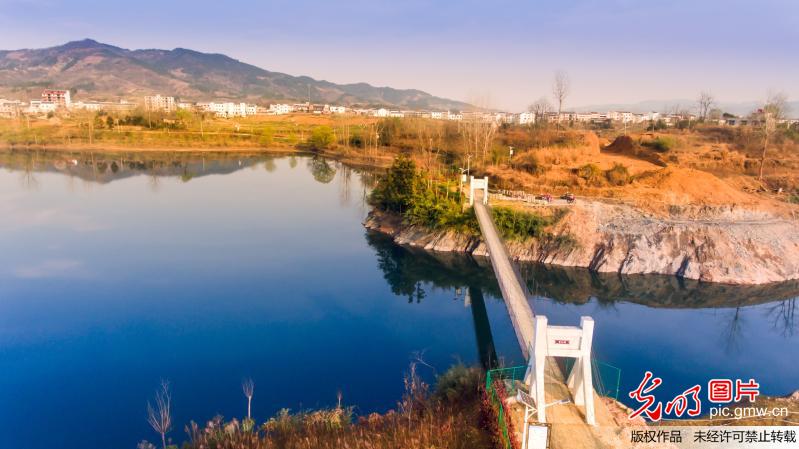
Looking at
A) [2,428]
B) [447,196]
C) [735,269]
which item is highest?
[447,196]

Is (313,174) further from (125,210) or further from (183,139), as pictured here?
(183,139)

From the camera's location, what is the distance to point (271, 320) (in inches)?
565

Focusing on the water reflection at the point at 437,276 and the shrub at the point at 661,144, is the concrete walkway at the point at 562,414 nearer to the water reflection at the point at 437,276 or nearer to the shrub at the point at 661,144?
the water reflection at the point at 437,276

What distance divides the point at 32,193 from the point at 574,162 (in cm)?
3204

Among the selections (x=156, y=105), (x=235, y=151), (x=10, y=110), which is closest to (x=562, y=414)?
(x=235, y=151)

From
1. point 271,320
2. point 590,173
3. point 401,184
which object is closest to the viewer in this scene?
point 271,320

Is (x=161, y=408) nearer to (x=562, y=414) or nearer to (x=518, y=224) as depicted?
(x=562, y=414)

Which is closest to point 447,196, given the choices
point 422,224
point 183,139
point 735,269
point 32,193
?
point 422,224

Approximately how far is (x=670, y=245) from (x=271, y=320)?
14.7 m

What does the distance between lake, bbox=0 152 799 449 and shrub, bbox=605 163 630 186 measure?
7.28m

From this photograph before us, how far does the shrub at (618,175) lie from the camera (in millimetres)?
24359

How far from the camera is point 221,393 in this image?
10.7 m

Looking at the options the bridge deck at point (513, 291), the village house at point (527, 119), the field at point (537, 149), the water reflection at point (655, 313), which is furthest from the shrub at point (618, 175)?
the village house at point (527, 119)

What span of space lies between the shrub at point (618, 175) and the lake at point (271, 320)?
287 inches
